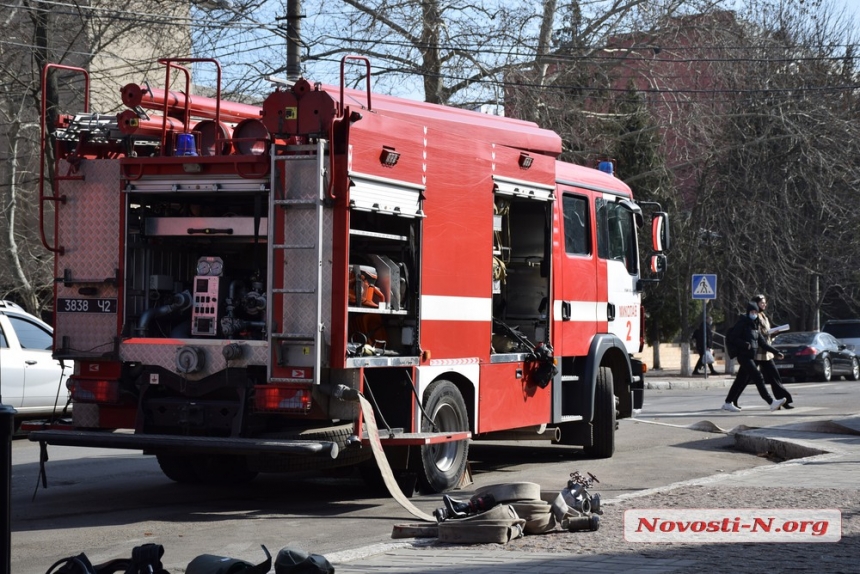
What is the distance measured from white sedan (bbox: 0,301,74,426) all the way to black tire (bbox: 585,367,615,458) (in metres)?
6.55

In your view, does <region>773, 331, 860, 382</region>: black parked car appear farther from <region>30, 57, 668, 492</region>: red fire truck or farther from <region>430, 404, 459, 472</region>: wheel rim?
<region>430, 404, 459, 472</region>: wheel rim

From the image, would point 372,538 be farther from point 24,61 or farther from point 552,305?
point 24,61

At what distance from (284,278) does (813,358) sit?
27.3m

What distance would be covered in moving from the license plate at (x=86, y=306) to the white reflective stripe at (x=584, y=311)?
4434mm

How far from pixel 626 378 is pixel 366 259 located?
5198 mm

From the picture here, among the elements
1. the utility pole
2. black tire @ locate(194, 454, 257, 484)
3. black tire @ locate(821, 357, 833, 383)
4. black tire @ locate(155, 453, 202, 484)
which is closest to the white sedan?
black tire @ locate(155, 453, 202, 484)

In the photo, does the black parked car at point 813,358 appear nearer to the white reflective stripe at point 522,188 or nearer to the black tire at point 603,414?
the black tire at point 603,414

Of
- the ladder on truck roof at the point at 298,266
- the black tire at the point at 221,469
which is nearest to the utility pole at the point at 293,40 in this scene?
the black tire at the point at 221,469

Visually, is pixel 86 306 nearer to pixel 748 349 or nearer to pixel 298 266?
pixel 298 266

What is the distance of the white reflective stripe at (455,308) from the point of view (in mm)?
10148

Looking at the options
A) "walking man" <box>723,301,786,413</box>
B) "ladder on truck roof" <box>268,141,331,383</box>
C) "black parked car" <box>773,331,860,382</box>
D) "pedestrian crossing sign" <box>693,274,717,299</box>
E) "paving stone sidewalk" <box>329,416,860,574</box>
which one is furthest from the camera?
"black parked car" <box>773,331,860,382</box>

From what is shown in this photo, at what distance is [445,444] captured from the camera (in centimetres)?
1073

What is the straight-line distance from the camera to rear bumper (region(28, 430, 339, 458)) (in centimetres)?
886

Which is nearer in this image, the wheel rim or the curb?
the wheel rim
